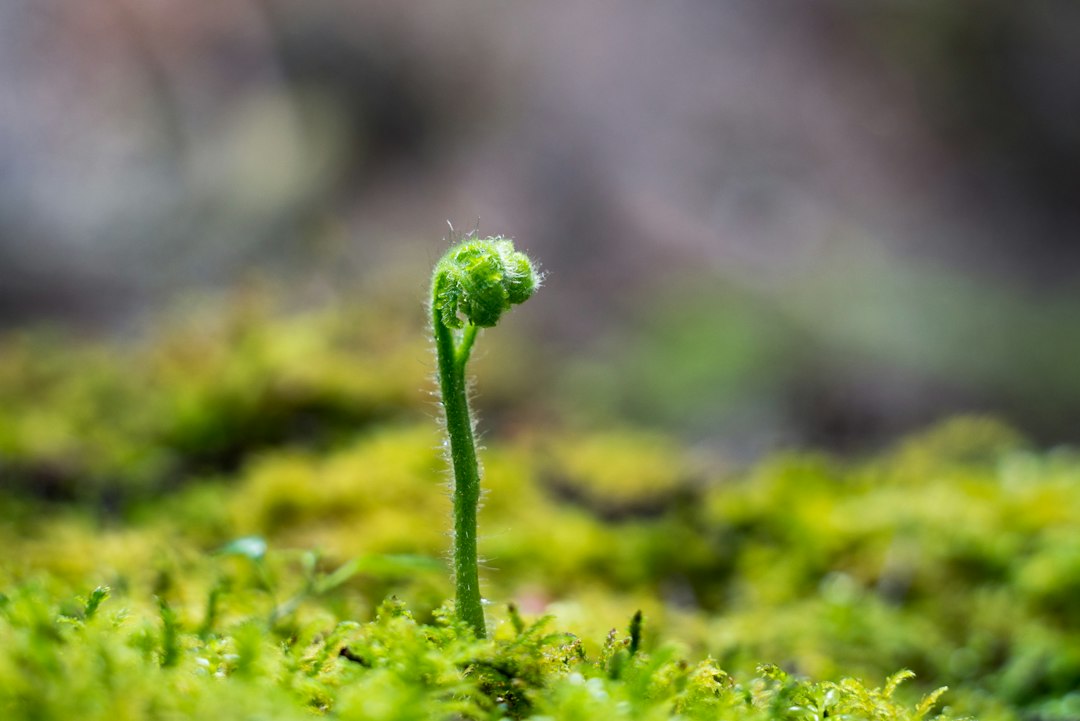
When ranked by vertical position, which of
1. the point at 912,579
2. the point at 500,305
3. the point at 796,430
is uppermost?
the point at 796,430

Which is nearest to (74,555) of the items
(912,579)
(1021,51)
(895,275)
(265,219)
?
(912,579)

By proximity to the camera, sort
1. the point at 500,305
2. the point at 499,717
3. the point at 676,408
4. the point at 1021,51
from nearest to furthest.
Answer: the point at 499,717 → the point at 500,305 → the point at 676,408 → the point at 1021,51

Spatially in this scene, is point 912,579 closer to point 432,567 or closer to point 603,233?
point 432,567

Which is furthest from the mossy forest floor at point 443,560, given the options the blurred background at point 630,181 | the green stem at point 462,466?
the blurred background at point 630,181

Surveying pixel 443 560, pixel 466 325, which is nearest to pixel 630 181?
pixel 443 560

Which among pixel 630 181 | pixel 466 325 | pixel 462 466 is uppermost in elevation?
pixel 630 181

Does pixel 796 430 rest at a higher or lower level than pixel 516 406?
higher

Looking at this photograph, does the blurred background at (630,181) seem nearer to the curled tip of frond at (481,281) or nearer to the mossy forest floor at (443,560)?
the mossy forest floor at (443,560)

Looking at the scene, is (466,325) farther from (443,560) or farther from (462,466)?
(443,560)
